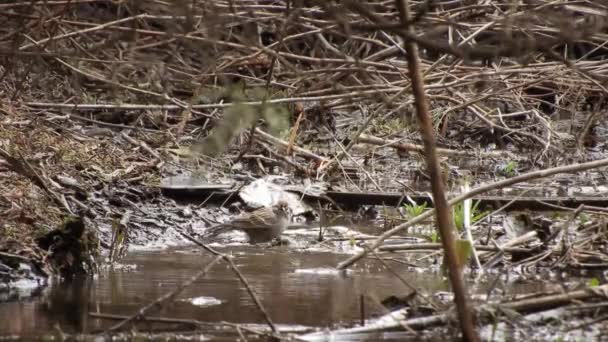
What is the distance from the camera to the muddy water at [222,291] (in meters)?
4.05

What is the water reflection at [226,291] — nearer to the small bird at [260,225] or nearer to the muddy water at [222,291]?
the muddy water at [222,291]

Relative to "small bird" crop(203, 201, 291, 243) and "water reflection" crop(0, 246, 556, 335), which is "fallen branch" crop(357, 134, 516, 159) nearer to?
"small bird" crop(203, 201, 291, 243)

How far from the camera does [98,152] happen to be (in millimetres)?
7422

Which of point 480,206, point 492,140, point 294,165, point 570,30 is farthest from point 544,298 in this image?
point 492,140

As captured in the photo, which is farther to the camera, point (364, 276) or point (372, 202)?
point (372, 202)

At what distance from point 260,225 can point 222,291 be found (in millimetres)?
1707

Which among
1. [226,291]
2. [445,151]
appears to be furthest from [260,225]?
[445,151]

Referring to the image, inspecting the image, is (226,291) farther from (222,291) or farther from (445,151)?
(445,151)

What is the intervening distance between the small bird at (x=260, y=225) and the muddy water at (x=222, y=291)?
443mm

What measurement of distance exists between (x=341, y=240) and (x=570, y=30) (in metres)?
3.53

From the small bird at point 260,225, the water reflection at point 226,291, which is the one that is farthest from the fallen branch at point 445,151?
the water reflection at point 226,291

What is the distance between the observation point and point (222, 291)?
4633 millimetres

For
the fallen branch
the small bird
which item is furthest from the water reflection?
the fallen branch

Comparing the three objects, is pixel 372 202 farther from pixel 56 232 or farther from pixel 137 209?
pixel 56 232
